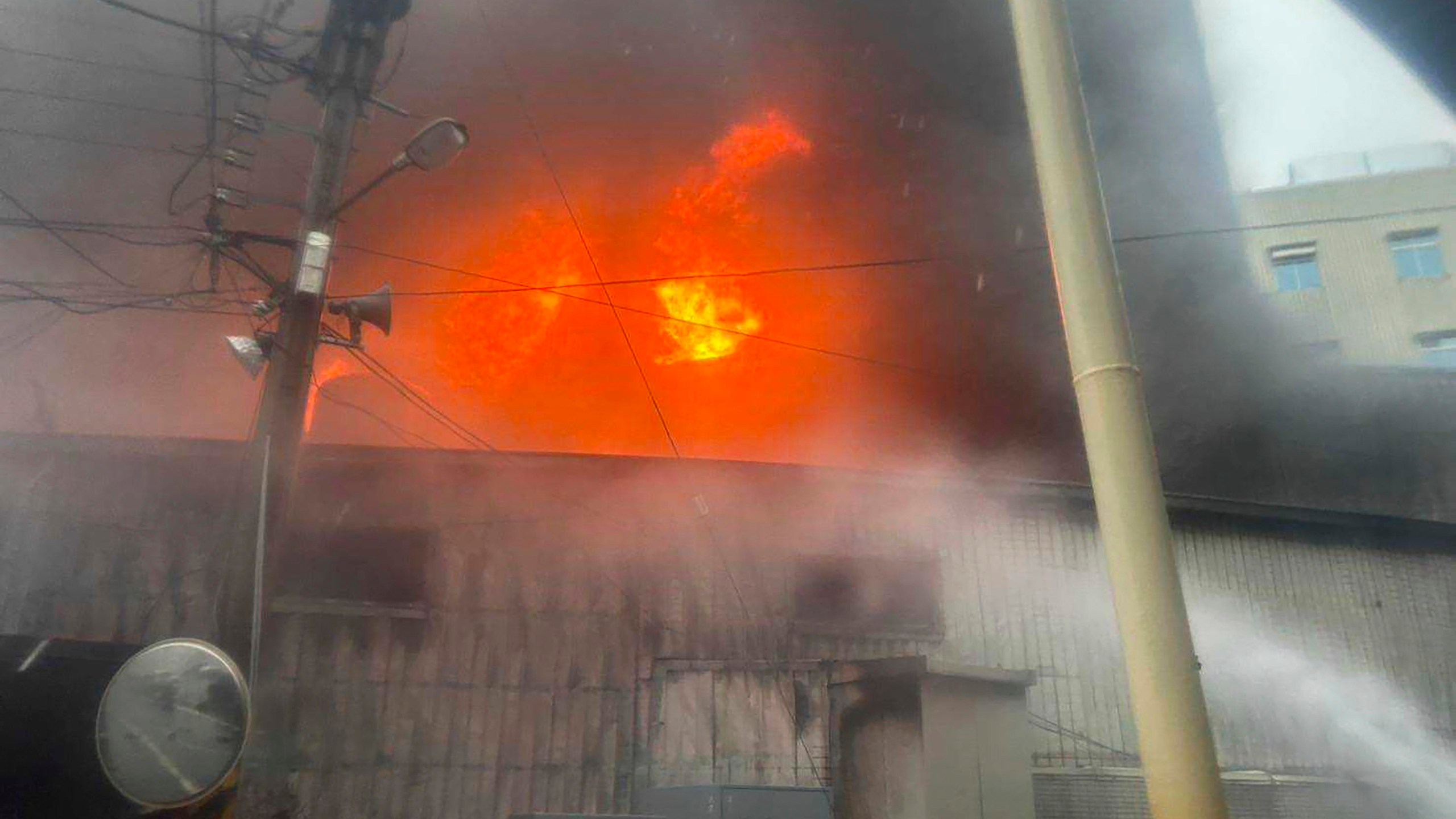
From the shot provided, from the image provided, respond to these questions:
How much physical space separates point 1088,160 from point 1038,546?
1021 cm

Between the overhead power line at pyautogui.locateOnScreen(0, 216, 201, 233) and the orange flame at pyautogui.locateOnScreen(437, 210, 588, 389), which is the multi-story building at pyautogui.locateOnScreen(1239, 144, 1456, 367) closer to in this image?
the orange flame at pyautogui.locateOnScreen(437, 210, 588, 389)

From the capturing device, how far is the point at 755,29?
70.5ft

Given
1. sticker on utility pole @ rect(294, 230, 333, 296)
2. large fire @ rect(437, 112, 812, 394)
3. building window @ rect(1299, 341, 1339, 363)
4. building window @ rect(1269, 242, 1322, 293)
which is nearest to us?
sticker on utility pole @ rect(294, 230, 333, 296)

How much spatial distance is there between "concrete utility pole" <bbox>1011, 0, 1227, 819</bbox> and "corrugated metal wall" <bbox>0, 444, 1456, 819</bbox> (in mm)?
9062

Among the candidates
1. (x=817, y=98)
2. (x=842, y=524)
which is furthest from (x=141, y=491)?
(x=817, y=98)

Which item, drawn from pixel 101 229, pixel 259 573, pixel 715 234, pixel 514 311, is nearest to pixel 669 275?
pixel 715 234

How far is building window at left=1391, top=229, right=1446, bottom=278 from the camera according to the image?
30.4 metres

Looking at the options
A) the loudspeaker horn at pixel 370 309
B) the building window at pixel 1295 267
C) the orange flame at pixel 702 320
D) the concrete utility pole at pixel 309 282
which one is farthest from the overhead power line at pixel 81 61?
the building window at pixel 1295 267

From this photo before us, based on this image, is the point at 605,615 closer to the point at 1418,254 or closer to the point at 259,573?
the point at 259,573

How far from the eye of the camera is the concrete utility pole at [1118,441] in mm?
1862

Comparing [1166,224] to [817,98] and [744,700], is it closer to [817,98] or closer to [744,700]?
[817,98]

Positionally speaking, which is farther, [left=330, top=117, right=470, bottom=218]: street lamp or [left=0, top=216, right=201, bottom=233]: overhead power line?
[left=0, top=216, right=201, bottom=233]: overhead power line

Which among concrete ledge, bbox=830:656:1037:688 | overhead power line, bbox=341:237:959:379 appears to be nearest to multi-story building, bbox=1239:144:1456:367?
overhead power line, bbox=341:237:959:379

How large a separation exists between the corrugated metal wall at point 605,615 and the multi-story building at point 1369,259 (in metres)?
21.2
